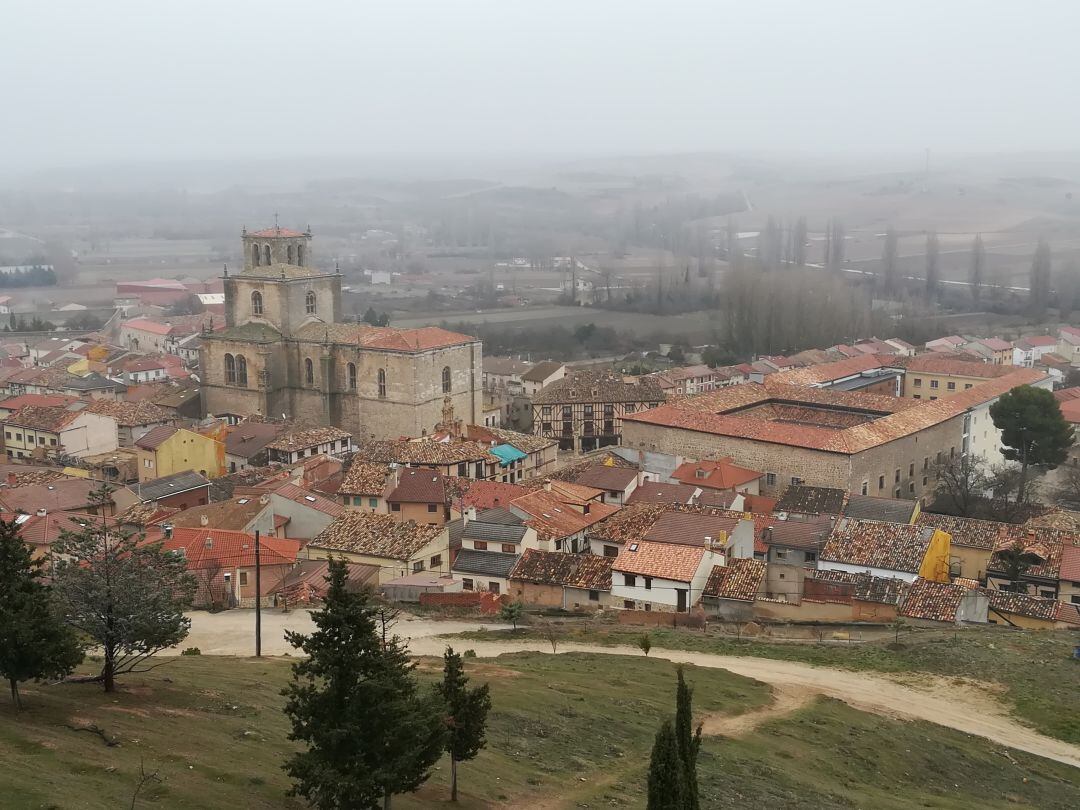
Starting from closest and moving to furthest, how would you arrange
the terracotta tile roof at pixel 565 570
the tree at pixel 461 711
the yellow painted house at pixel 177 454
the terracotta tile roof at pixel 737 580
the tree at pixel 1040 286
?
the tree at pixel 461 711, the terracotta tile roof at pixel 737 580, the terracotta tile roof at pixel 565 570, the yellow painted house at pixel 177 454, the tree at pixel 1040 286

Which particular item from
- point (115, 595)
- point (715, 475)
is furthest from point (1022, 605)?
point (115, 595)

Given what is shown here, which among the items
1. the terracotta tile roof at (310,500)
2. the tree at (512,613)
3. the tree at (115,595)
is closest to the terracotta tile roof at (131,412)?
the terracotta tile roof at (310,500)

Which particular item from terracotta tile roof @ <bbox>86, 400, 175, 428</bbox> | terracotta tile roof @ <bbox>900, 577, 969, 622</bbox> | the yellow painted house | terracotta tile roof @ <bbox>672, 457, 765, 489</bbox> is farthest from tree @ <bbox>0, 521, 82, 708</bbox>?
terracotta tile roof @ <bbox>86, 400, 175, 428</bbox>

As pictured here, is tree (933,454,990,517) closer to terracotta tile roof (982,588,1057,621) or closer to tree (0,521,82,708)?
terracotta tile roof (982,588,1057,621)

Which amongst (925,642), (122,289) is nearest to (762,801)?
(925,642)

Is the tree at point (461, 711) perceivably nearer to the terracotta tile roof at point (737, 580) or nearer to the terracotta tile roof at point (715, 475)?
the terracotta tile roof at point (737, 580)
